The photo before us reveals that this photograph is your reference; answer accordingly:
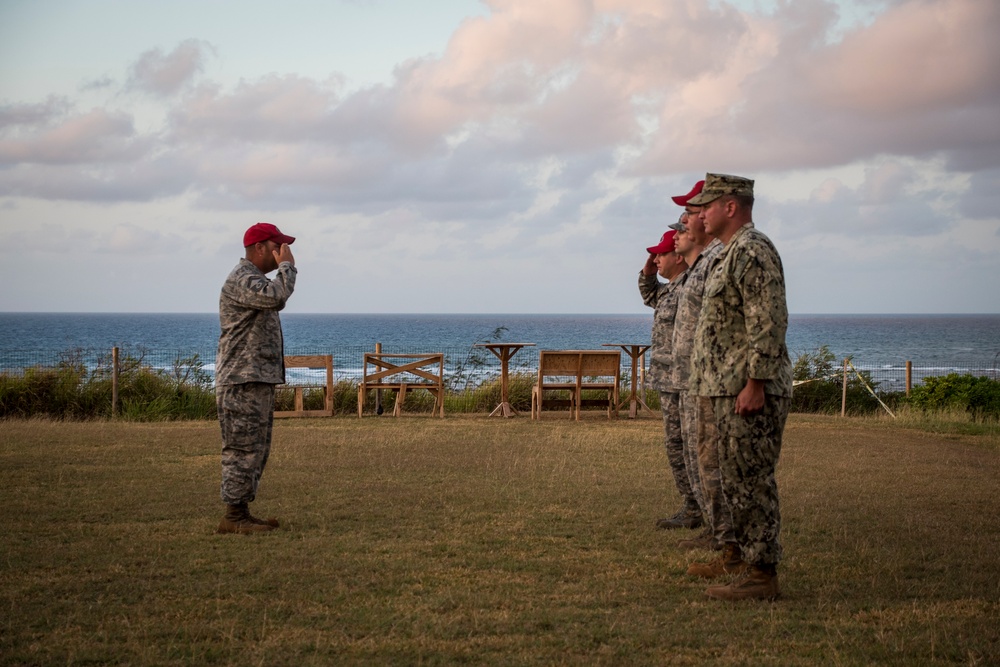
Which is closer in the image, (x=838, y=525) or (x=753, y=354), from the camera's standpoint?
(x=753, y=354)

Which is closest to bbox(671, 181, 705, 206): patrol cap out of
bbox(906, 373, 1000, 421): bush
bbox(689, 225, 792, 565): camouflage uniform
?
bbox(689, 225, 792, 565): camouflage uniform

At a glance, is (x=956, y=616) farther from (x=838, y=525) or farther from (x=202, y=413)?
(x=202, y=413)

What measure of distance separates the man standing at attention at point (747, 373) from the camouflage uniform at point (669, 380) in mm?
1769

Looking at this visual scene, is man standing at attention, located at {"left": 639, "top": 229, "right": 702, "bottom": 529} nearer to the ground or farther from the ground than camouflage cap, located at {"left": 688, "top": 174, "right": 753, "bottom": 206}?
nearer to the ground

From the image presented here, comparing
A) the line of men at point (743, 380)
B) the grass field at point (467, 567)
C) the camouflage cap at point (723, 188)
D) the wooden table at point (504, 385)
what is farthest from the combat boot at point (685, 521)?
the wooden table at point (504, 385)

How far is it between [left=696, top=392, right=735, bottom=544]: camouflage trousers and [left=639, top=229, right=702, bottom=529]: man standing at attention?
1108 mm

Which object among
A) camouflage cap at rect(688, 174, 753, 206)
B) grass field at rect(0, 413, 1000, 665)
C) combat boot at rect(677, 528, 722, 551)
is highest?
camouflage cap at rect(688, 174, 753, 206)

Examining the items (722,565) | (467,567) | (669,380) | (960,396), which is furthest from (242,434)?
(960,396)

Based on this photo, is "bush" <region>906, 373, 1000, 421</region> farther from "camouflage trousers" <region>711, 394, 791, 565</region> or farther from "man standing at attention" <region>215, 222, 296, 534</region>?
"man standing at attention" <region>215, 222, 296, 534</region>

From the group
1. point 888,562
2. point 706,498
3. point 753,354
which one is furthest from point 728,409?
point 888,562

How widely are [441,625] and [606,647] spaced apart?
742 millimetres

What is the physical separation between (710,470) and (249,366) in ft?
9.68

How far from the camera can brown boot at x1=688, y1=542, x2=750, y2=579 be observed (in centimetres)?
525

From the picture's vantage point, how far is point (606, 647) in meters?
4.05
